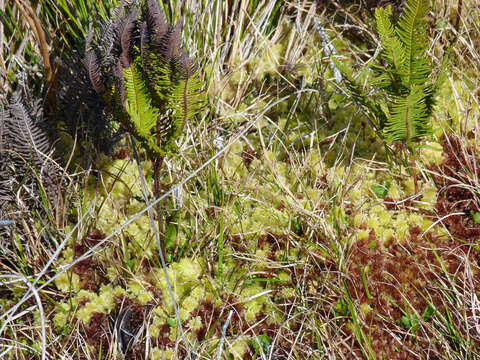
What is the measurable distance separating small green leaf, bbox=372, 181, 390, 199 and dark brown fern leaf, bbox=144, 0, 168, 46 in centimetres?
142

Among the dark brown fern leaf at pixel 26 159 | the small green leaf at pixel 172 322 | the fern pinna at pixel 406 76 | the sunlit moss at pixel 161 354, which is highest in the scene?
the fern pinna at pixel 406 76

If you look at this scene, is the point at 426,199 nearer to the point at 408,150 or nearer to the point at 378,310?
the point at 408,150

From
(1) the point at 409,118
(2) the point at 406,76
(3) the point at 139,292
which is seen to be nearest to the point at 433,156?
(1) the point at 409,118

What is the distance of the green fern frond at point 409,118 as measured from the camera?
91.4 inches

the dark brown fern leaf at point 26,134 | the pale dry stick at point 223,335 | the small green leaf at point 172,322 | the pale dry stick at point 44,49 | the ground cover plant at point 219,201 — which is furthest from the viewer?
the pale dry stick at point 44,49

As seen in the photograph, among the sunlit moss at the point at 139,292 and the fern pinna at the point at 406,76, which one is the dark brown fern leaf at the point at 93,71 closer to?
the sunlit moss at the point at 139,292

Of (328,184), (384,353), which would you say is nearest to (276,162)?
(328,184)

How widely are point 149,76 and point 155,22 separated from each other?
0.22 metres

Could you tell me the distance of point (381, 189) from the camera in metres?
2.71

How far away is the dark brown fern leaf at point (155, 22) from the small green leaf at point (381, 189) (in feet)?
4.67

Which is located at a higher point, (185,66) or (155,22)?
(155,22)

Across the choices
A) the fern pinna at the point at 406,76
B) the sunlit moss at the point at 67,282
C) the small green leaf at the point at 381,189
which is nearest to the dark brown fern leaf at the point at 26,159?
the sunlit moss at the point at 67,282

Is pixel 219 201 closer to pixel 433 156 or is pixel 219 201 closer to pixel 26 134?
pixel 26 134

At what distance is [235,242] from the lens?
256 centimetres
